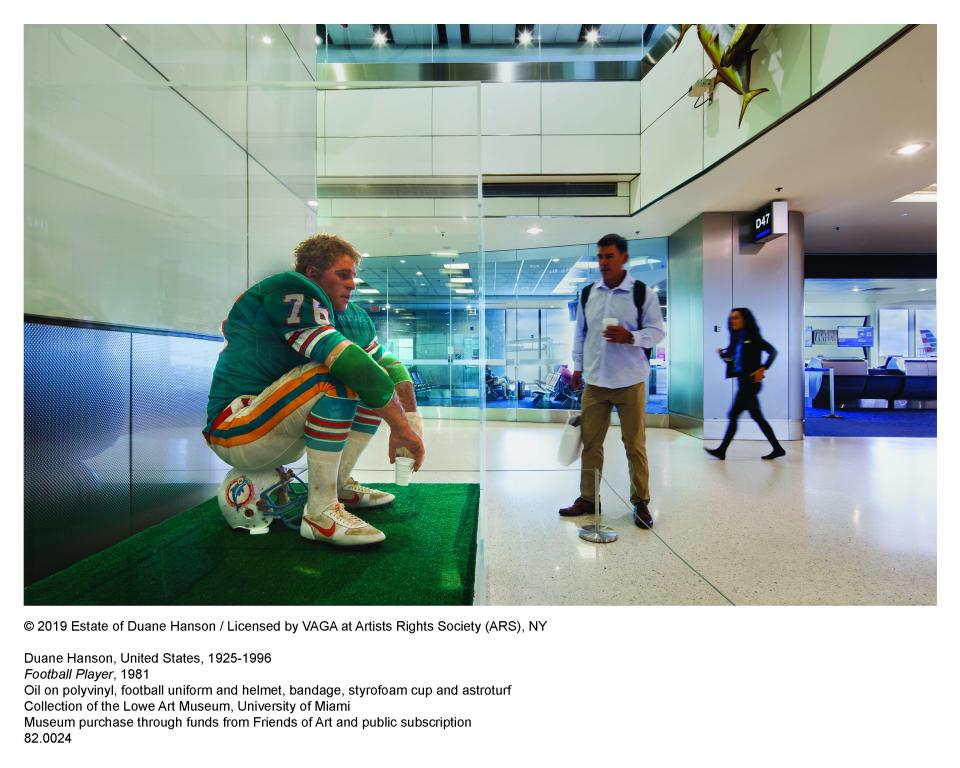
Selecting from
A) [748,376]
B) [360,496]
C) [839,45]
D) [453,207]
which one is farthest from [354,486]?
[748,376]

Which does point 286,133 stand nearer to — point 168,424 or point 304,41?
point 304,41

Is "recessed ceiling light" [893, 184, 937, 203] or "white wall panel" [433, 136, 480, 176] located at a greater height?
"recessed ceiling light" [893, 184, 937, 203]

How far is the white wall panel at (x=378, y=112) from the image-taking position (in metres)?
1.49

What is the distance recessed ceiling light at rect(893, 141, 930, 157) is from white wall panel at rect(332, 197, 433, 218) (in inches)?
168

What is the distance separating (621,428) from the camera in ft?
7.55

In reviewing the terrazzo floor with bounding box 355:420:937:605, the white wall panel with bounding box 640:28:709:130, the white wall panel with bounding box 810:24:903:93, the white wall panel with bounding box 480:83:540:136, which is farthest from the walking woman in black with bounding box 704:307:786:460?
the white wall panel with bounding box 480:83:540:136

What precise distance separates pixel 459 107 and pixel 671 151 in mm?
3792

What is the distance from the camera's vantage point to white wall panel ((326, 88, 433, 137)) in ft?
4.88

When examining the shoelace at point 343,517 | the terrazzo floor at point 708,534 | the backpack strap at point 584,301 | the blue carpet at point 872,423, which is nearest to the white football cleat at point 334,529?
the shoelace at point 343,517

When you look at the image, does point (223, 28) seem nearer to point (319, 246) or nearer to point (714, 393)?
point (319, 246)

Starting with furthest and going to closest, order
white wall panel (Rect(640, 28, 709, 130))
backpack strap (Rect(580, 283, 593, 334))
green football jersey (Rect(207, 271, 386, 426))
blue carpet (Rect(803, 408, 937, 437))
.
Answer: blue carpet (Rect(803, 408, 937, 437)) < white wall panel (Rect(640, 28, 709, 130)) < backpack strap (Rect(580, 283, 593, 334)) < green football jersey (Rect(207, 271, 386, 426))

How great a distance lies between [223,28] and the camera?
1739mm

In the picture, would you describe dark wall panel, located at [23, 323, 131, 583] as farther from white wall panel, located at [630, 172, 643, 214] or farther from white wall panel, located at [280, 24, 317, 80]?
white wall panel, located at [630, 172, 643, 214]

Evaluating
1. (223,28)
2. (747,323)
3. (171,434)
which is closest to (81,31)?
(223,28)
